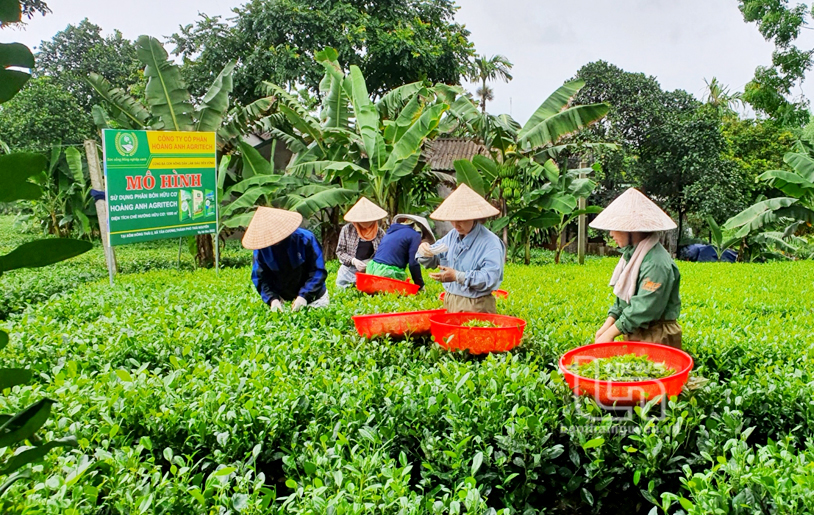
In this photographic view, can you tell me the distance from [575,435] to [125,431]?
6.90 feet

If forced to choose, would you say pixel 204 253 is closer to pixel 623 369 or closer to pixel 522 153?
pixel 522 153

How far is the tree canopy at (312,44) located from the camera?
16625mm

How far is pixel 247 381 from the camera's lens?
314cm

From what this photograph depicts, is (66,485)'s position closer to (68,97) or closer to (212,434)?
(212,434)

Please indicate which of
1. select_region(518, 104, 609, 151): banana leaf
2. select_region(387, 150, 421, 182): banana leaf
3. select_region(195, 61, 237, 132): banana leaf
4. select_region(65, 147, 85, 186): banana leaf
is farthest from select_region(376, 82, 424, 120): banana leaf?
select_region(65, 147, 85, 186): banana leaf

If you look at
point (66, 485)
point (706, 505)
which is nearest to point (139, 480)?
point (66, 485)

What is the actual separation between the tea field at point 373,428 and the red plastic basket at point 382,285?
1.23 meters

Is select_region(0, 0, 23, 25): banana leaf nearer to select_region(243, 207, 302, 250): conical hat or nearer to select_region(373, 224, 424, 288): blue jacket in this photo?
select_region(243, 207, 302, 250): conical hat

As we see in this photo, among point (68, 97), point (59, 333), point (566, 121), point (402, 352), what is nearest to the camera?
point (402, 352)

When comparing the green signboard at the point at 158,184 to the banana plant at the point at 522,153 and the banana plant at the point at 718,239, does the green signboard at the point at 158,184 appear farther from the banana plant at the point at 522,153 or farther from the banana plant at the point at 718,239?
the banana plant at the point at 718,239

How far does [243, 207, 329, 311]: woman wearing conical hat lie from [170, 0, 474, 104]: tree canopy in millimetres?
11939

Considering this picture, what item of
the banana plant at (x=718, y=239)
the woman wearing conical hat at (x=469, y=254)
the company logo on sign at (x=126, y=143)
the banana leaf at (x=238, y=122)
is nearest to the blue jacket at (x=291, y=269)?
the woman wearing conical hat at (x=469, y=254)

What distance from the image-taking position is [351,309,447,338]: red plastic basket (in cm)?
416

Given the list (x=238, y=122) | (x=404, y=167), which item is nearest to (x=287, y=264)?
(x=404, y=167)
